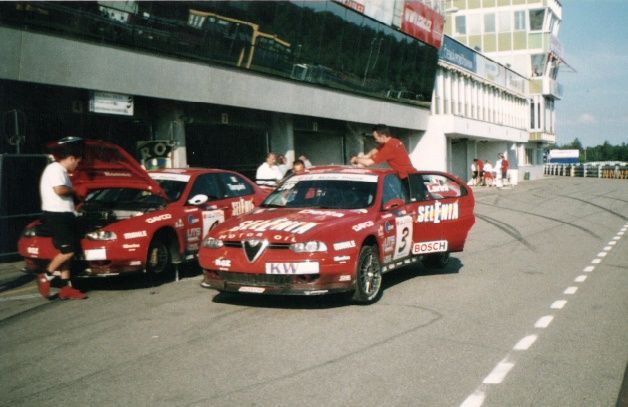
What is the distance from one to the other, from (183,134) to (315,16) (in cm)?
750

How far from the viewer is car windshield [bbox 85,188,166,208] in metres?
9.63

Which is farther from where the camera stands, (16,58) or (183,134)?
(183,134)

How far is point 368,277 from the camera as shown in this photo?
25.9 feet

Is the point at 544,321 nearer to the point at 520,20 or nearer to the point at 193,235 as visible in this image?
the point at 193,235

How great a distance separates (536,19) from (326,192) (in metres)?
64.8

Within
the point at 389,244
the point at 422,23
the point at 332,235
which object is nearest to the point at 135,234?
the point at 332,235

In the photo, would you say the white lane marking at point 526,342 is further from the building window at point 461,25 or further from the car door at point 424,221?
the building window at point 461,25

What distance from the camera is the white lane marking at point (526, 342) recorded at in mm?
6078

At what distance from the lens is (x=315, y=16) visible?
82.6 ft

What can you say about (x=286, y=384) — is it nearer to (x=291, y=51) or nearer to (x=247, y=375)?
(x=247, y=375)

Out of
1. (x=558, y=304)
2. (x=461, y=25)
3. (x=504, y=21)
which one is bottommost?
(x=558, y=304)

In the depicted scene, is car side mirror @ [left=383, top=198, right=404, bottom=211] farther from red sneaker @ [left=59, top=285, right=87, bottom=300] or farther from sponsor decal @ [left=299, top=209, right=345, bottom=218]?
red sneaker @ [left=59, top=285, right=87, bottom=300]

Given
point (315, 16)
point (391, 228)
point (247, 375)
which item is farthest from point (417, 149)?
point (247, 375)

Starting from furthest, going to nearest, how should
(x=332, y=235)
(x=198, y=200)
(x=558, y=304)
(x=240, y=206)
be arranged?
1. (x=240, y=206)
2. (x=198, y=200)
3. (x=558, y=304)
4. (x=332, y=235)
